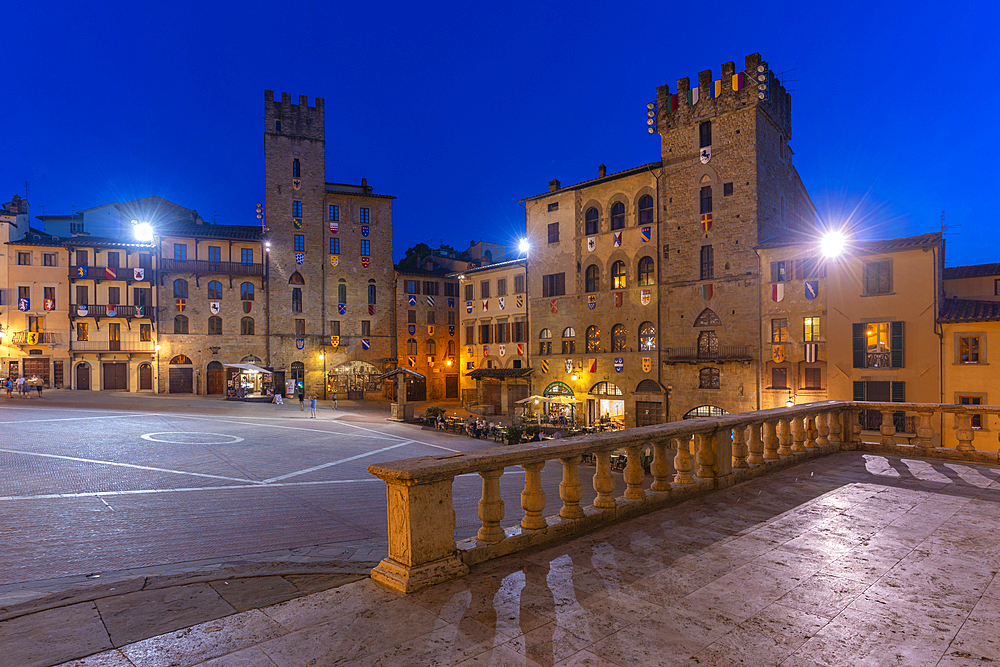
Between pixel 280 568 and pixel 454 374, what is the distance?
159 feet

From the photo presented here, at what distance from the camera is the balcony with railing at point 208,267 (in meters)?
45.2

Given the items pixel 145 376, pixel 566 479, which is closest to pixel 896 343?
pixel 566 479

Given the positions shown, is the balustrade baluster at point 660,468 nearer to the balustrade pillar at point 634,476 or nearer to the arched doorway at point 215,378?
the balustrade pillar at point 634,476

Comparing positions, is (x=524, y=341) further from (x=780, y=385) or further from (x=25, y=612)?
(x=25, y=612)

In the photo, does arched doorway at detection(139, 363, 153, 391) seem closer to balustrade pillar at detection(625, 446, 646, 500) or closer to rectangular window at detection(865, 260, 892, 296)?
balustrade pillar at detection(625, 446, 646, 500)

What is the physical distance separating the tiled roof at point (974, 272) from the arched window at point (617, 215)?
18356 mm

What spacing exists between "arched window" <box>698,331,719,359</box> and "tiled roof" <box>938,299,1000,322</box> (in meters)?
10.9

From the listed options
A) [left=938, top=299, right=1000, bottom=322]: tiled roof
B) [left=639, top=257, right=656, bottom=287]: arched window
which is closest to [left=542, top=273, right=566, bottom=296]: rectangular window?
[left=639, top=257, right=656, bottom=287]: arched window

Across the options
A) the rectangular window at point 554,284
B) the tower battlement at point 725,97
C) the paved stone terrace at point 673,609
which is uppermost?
the tower battlement at point 725,97

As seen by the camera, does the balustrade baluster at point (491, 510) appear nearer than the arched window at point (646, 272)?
Yes

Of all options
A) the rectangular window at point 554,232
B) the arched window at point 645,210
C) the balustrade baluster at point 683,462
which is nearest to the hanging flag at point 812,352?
the arched window at point 645,210

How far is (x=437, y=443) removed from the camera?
24016 millimetres

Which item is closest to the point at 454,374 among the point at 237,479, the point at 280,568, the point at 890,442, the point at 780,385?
the point at 780,385

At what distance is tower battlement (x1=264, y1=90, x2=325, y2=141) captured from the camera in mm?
47438
